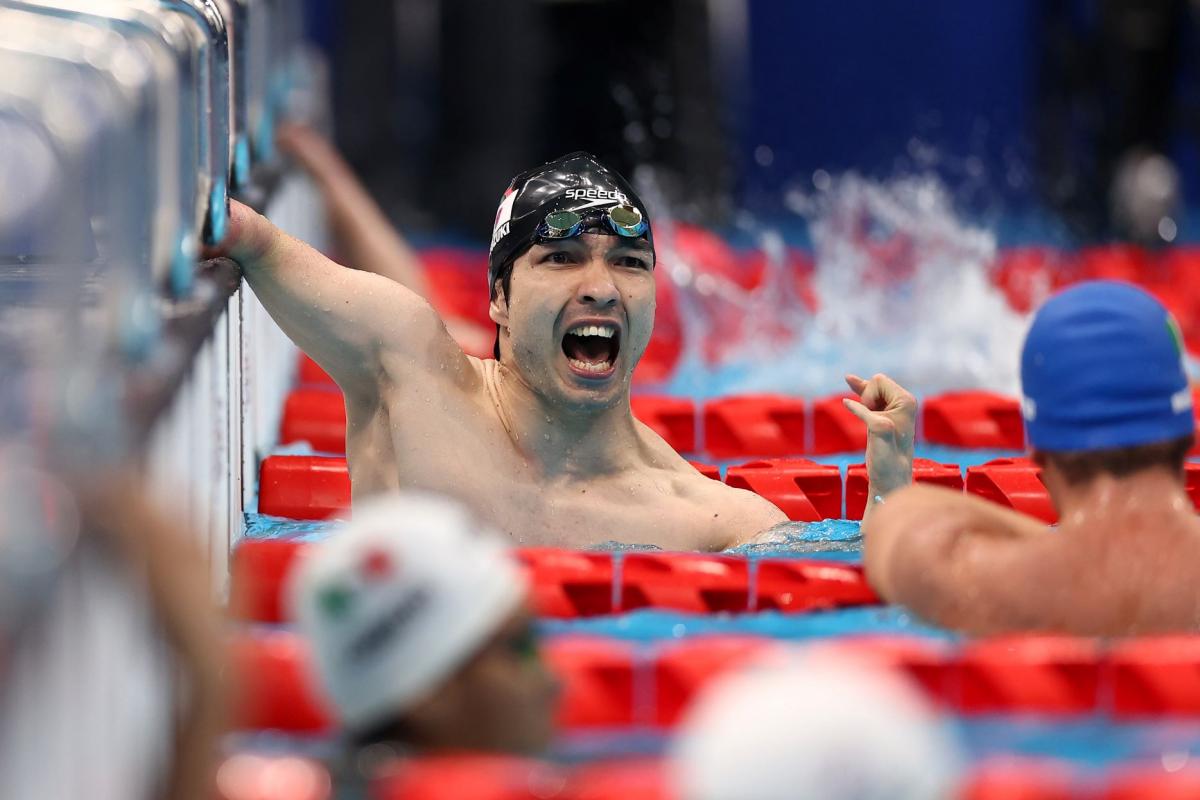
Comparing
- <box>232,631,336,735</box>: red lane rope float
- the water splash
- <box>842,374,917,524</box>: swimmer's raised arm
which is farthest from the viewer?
the water splash

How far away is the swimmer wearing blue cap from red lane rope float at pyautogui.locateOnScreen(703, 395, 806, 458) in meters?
2.61

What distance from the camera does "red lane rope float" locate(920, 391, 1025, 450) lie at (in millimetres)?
5426

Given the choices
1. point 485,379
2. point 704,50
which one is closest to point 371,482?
point 485,379

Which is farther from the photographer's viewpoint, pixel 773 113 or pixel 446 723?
pixel 773 113

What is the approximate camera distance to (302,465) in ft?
13.7

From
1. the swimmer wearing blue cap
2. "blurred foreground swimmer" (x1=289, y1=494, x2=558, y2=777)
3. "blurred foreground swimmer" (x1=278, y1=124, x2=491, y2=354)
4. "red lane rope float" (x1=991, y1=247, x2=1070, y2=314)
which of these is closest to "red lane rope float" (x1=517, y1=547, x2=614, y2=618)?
the swimmer wearing blue cap

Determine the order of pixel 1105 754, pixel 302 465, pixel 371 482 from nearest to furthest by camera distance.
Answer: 1. pixel 1105 754
2. pixel 371 482
3. pixel 302 465

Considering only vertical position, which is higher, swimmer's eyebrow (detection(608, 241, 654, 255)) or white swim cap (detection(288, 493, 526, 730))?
swimmer's eyebrow (detection(608, 241, 654, 255))

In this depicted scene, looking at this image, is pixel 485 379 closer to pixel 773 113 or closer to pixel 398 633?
pixel 398 633

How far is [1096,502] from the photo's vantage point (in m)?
2.66

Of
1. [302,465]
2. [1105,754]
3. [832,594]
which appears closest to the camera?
[1105,754]

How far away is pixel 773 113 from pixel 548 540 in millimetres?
11802

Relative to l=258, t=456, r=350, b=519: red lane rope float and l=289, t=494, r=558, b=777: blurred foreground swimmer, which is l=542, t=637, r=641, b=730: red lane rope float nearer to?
l=289, t=494, r=558, b=777: blurred foreground swimmer

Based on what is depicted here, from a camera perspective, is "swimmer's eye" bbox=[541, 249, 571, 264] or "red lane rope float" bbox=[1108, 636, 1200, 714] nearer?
"red lane rope float" bbox=[1108, 636, 1200, 714]
